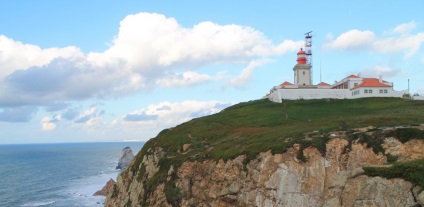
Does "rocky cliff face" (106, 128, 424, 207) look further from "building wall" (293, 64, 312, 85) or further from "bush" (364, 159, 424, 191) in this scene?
"building wall" (293, 64, 312, 85)

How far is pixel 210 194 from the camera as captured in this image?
3391 cm

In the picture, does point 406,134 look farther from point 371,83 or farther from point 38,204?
point 38,204

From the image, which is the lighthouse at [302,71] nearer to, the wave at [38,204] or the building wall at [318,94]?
the building wall at [318,94]

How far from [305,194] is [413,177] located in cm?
1232

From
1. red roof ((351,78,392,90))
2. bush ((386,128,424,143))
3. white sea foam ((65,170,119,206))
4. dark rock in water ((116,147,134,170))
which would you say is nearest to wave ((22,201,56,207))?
white sea foam ((65,170,119,206))

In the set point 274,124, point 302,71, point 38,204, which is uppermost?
point 302,71

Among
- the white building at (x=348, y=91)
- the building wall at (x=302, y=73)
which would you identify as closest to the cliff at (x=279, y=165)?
the white building at (x=348, y=91)

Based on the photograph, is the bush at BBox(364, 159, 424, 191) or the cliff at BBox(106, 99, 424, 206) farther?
the cliff at BBox(106, 99, 424, 206)

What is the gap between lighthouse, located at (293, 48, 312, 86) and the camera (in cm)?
7875

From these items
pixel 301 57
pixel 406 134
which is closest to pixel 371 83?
pixel 301 57

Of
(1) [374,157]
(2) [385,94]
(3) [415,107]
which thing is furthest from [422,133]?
(2) [385,94]

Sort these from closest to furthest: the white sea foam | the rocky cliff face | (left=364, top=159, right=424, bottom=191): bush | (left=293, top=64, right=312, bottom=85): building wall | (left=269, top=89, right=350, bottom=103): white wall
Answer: (left=364, top=159, right=424, bottom=191): bush < the rocky cliff face < (left=269, top=89, right=350, bottom=103): white wall < the white sea foam < (left=293, top=64, right=312, bottom=85): building wall

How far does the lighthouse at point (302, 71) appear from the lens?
7875cm

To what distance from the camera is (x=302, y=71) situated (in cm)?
7888
